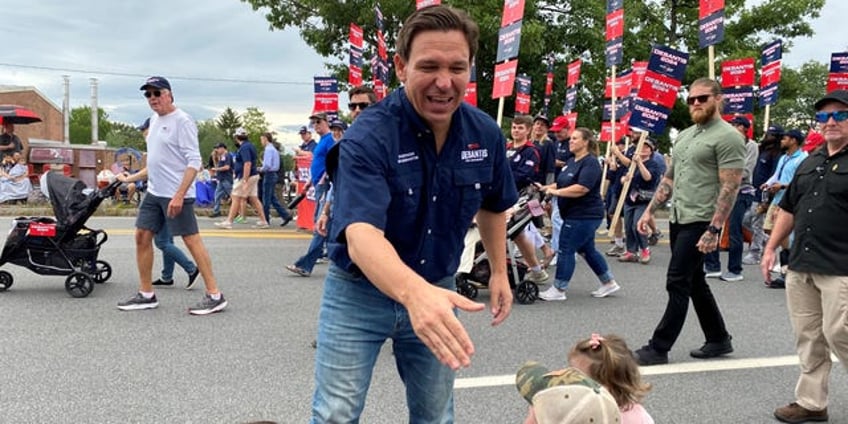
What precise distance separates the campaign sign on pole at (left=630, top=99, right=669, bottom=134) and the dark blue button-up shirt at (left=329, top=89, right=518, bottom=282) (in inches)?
329

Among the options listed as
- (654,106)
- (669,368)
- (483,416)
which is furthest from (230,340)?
(654,106)

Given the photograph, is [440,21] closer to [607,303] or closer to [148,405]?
[148,405]

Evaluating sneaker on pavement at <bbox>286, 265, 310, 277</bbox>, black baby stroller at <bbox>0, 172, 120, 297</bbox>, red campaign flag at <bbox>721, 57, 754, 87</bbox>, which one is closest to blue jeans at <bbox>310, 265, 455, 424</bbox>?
black baby stroller at <bbox>0, 172, 120, 297</bbox>

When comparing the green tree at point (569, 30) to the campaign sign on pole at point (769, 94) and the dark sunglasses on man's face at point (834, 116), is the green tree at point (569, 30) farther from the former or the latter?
the dark sunglasses on man's face at point (834, 116)

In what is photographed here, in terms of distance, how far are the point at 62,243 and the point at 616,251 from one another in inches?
303

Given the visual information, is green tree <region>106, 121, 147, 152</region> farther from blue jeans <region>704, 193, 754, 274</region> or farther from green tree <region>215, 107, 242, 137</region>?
blue jeans <region>704, 193, 754, 274</region>

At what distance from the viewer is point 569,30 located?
2167 cm

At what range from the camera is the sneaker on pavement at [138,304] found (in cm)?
585

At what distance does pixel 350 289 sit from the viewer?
2146 millimetres

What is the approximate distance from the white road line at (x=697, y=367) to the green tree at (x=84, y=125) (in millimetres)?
107575

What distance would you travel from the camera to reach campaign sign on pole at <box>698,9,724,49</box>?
9.79 m

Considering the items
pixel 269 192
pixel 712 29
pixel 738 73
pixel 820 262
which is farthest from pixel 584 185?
pixel 269 192

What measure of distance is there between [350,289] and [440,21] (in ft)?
2.87

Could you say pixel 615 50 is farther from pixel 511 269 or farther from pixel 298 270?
pixel 298 270
